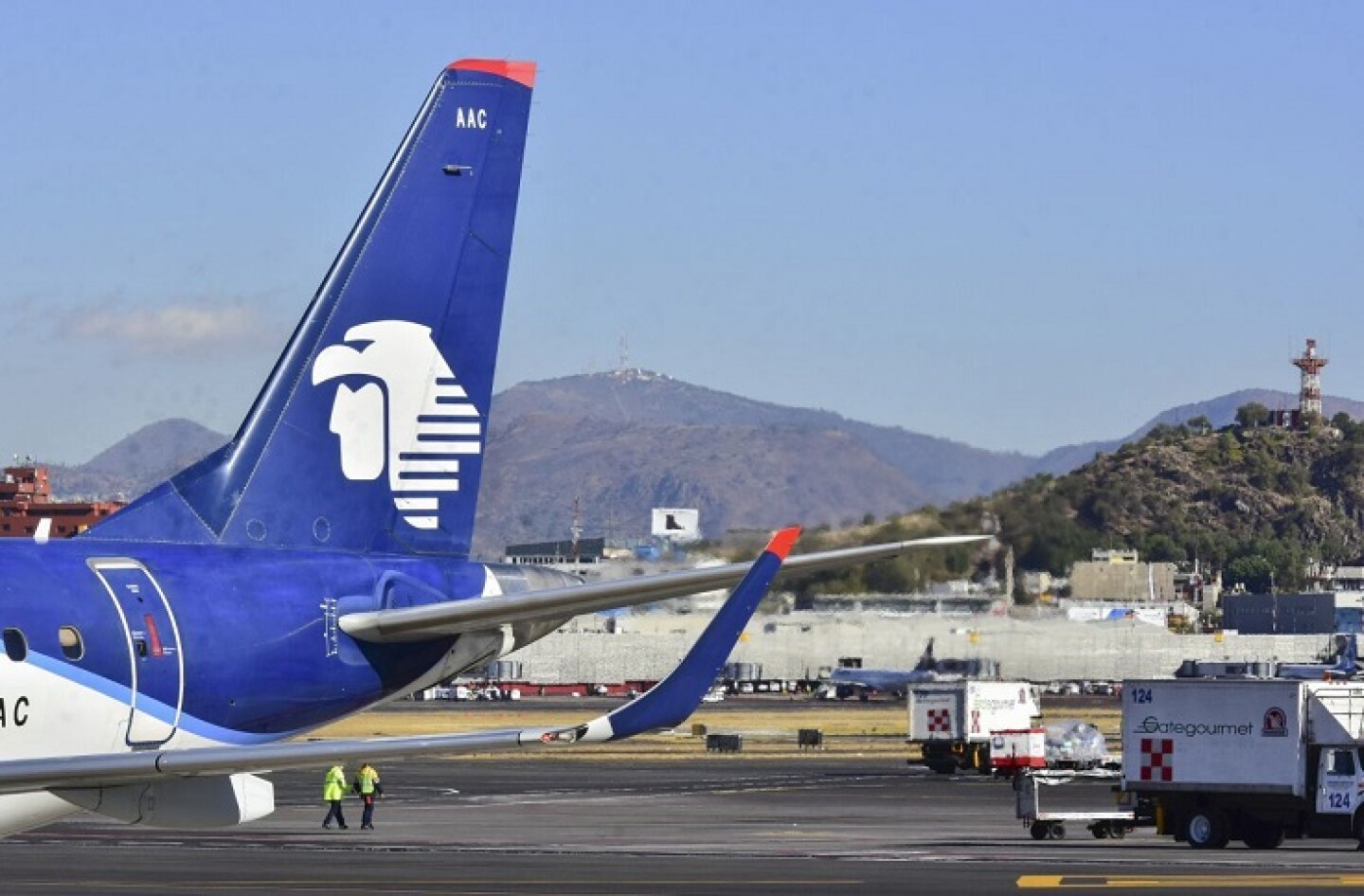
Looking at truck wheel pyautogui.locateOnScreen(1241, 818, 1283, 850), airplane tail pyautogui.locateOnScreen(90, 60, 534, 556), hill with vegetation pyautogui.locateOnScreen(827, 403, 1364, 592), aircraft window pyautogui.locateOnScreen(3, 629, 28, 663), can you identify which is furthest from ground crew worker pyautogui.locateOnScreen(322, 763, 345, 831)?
aircraft window pyautogui.locateOnScreen(3, 629, 28, 663)

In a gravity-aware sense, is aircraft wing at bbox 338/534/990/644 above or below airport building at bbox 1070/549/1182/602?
below

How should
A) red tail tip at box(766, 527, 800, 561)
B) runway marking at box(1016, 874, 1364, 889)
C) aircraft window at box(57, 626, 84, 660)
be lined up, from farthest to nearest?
runway marking at box(1016, 874, 1364, 889)
aircraft window at box(57, 626, 84, 660)
red tail tip at box(766, 527, 800, 561)

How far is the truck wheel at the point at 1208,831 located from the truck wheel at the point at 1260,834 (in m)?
0.42

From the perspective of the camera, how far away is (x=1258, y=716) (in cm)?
5047

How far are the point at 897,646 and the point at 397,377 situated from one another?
104 meters

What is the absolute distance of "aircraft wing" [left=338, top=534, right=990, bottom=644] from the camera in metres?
25.5

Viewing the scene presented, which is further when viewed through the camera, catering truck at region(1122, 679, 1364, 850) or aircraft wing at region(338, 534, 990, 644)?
catering truck at region(1122, 679, 1364, 850)

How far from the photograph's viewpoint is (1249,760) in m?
50.1

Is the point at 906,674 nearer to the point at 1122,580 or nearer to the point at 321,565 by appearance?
the point at 1122,580

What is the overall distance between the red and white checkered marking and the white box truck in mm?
36026

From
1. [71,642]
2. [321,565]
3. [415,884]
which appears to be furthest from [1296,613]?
[71,642]

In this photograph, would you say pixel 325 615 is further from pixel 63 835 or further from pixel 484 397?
pixel 63 835

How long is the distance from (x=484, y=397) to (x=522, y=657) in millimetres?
159145

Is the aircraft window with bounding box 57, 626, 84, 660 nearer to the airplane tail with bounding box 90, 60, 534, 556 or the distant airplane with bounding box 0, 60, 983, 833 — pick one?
the distant airplane with bounding box 0, 60, 983, 833
